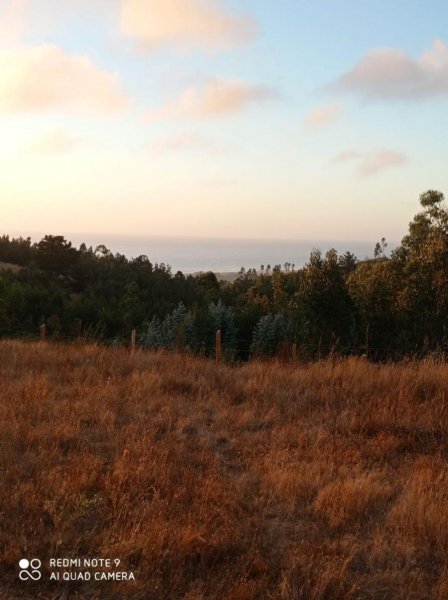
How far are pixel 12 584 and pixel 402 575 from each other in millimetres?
2531

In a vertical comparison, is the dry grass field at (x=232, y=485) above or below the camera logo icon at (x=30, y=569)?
above

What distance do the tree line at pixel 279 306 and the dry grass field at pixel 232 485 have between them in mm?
2946

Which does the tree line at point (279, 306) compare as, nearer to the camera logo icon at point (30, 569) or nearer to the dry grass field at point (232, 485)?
the dry grass field at point (232, 485)

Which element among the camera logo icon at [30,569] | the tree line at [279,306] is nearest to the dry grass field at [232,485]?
the camera logo icon at [30,569]

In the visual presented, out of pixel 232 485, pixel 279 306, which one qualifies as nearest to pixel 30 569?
pixel 232 485

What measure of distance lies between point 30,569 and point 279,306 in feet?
168

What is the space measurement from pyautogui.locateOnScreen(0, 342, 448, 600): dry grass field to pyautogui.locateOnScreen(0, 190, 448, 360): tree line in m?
2.95

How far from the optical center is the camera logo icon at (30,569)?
11.3ft

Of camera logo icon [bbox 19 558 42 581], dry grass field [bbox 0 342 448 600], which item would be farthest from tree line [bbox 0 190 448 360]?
camera logo icon [bbox 19 558 42 581]

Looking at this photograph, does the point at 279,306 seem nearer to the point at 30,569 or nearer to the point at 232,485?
the point at 232,485

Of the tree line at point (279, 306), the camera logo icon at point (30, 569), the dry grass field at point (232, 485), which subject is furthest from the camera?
the tree line at point (279, 306)

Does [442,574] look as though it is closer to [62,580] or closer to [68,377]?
[62,580]

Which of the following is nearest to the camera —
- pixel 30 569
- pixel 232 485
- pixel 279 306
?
pixel 30 569

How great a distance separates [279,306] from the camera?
5438 cm
